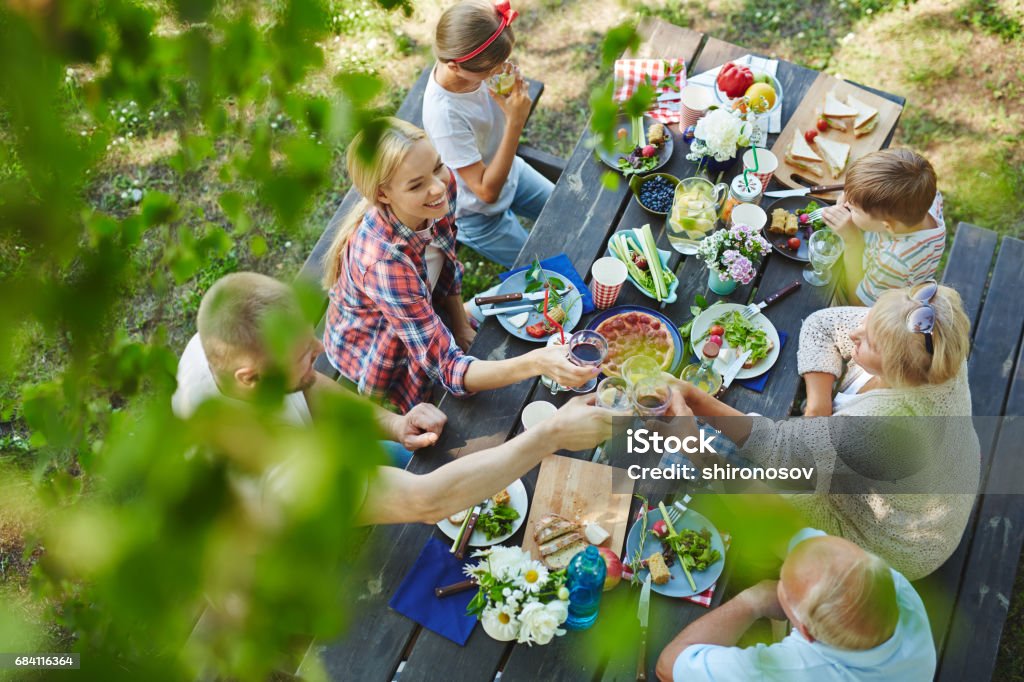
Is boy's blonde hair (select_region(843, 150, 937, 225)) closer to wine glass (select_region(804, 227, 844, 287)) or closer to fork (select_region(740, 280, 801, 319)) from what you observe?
wine glass (select_region(804, 227, 844, 287))

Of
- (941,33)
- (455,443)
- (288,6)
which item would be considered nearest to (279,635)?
(288,6)

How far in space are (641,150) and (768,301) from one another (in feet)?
2.82

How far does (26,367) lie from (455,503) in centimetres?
287

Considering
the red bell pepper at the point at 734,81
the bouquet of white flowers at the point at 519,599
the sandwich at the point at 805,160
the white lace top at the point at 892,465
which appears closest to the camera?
the bouquet of white flowers at the point at 519,599

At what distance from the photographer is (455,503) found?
96.3 inches

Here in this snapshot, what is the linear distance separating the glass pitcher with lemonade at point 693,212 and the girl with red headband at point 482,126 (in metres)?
0.80

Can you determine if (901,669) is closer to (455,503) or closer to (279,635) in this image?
(455,503)

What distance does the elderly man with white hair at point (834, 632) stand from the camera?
213 centimetres

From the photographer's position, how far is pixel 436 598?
8.23 feet

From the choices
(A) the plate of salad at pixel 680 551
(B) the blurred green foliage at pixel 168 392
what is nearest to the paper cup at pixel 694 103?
(A) the plate of salad at pixel 680 551

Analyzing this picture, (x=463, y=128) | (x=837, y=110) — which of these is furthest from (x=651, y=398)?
(x=837, y=110)

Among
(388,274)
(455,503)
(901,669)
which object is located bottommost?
(901,669)

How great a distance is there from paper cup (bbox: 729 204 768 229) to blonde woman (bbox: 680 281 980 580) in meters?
0.62

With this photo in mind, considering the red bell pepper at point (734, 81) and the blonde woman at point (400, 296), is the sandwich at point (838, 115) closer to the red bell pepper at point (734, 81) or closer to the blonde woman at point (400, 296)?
the red bell pepper at point (734, 81)
